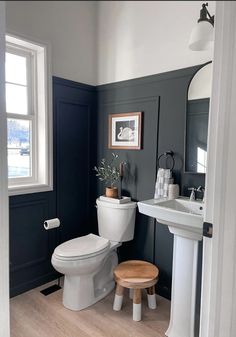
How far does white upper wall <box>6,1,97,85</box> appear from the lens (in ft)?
6.82

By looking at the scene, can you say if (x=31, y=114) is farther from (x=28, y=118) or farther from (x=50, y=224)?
(x=50, y=224)

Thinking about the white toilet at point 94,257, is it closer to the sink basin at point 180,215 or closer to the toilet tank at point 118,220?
the toilet tank at point 118,220

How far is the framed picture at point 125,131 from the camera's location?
93.0 inches

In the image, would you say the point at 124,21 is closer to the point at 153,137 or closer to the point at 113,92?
the point at 113,92

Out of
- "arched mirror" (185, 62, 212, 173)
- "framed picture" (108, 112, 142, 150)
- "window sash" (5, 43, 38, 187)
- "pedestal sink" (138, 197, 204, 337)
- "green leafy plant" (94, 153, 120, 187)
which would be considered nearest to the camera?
"pedestal sink" (138, 197, 204, 337)

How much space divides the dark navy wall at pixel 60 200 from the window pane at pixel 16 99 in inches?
10.5

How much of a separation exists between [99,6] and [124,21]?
0.42 metres


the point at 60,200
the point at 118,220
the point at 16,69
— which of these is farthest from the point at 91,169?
the point at 16,69

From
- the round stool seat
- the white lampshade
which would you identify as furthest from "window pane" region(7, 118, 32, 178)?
the white lampshade

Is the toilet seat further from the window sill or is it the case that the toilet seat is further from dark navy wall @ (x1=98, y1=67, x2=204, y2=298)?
the window sill

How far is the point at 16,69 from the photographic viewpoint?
2258 millimetres

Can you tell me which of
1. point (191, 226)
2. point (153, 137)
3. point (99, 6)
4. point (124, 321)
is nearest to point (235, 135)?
point (191, 226)

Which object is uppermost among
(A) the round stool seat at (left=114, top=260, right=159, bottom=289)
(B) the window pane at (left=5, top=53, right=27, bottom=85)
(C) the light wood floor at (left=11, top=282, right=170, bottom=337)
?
(B) the window pane at (left=5, top=53, right=27, bottom=85)

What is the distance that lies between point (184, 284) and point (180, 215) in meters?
0.50
